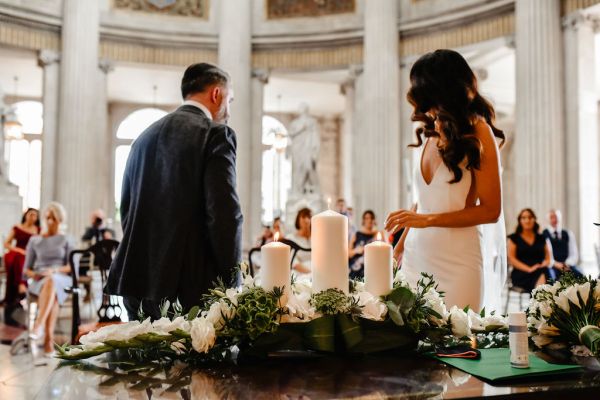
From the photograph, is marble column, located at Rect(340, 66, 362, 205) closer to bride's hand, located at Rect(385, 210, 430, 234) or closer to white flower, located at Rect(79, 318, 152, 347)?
bride's hand, located at Rect(385, 210, 430, 234)

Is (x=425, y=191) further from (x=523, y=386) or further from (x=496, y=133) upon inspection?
(x=523, y=386)

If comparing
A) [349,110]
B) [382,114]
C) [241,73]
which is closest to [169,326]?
[382,114]

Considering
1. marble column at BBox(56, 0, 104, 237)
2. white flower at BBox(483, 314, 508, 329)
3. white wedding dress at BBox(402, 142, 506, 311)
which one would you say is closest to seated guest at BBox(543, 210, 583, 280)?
white wedding dress at BBox(402, 142, 506, 311)

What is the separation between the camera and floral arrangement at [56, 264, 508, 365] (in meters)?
1.41

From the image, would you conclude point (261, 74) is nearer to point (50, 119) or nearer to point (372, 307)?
point (50, 119)

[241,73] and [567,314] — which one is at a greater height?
[241,73]

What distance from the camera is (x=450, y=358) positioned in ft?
4.86

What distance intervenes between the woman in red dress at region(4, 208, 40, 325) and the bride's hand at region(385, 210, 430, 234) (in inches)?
287

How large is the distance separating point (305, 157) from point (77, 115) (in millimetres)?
5279

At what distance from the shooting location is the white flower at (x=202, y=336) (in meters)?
1.38

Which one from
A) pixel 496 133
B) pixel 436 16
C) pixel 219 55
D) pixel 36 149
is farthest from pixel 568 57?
pixel 36 149

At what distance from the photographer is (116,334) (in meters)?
1.43

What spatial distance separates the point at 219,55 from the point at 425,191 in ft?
37.8

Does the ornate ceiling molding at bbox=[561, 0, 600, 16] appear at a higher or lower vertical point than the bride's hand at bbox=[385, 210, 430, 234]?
higher
